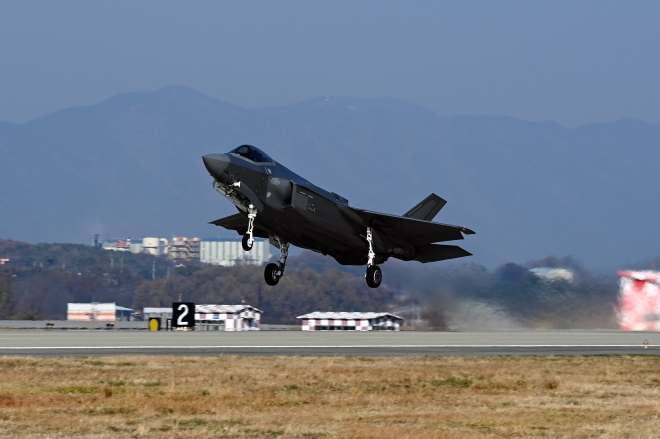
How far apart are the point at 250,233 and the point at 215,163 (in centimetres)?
261

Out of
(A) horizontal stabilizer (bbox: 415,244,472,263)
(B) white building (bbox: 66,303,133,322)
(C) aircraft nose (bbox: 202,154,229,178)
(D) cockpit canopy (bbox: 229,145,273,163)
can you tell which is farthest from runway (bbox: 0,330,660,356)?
(B) white building (bbox: 66,303,133,322)

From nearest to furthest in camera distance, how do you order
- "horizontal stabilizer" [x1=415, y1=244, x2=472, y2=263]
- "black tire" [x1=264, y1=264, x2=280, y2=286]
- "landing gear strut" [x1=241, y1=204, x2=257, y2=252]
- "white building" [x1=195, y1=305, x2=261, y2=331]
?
"landing gear strut" [x1=241, y1=204, x2=257, y2=252], "black tire" [x1=264, y1=264, x2=280, y2=286], "horizontal stabilizer" [x1=415, y1=244, x2=472, y2=263], "white building" [x1=195, y1=305, x2=261, y2=331]

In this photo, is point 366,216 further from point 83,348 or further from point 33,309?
point 33,309

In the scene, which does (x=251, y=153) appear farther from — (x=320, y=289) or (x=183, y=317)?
(x=320, y=289)

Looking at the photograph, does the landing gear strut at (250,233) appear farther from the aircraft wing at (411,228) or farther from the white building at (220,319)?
the white building at (220,319)

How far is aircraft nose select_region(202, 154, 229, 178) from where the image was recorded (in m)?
29.1

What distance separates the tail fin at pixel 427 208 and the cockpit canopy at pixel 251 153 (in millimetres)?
10415

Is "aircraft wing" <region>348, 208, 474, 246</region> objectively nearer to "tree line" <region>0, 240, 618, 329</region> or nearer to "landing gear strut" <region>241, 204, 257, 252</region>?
"landing gear strut" <region>241, 204, 257, 252</region>

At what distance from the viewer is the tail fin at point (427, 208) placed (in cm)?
4069

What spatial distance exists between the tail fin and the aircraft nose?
1278cm

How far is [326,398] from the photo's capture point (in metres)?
22.4

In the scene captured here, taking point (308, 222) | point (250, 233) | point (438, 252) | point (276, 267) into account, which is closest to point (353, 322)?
point (438, 252)

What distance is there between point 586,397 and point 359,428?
25.8 ft

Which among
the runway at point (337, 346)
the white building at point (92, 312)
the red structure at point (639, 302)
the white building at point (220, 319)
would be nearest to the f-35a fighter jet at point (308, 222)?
the runway at point (337, 346)
